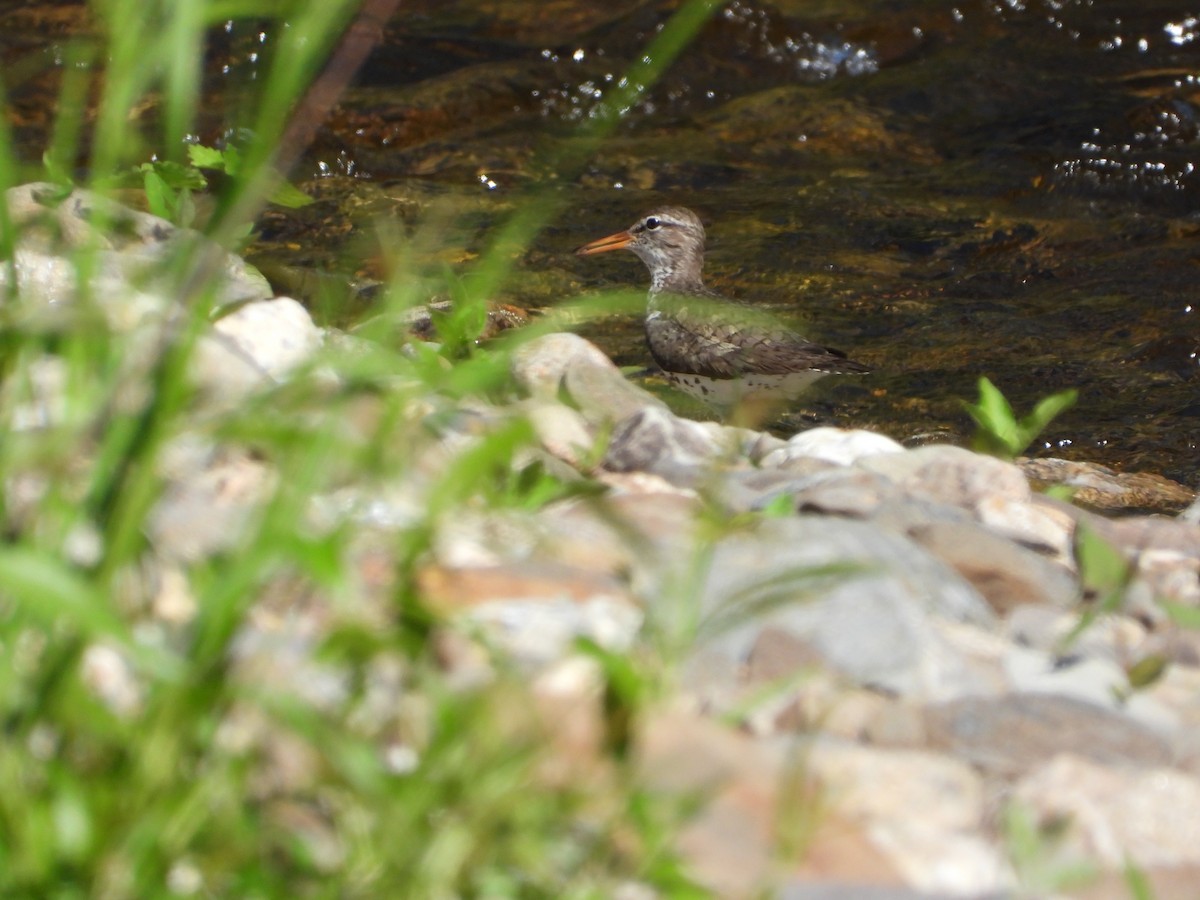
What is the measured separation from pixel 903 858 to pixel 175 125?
1.56m

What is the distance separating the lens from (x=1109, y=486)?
6590mm

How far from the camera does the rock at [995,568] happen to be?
344cm

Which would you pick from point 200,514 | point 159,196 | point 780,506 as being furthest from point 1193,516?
point 159,196

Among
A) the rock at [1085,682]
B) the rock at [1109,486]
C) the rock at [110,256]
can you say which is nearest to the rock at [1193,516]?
the rock at [1109,486]

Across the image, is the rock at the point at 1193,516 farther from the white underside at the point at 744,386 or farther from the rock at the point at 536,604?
the white underside at the point at 744,386

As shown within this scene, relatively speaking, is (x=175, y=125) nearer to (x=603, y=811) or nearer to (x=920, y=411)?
(x=603, y=811)

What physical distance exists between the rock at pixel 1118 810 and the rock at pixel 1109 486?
3.67 meters

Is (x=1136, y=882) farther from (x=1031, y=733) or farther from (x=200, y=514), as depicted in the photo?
(x=200, y=514)

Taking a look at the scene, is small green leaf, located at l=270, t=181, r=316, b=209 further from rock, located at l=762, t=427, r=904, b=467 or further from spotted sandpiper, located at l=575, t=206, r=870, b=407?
spotted sandpiper, located at l=575, t=206, r=870, b=407

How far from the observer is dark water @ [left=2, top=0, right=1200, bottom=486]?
27.7 feet

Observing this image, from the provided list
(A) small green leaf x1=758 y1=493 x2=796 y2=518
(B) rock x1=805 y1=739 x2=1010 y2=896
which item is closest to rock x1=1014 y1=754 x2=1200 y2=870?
(B) rock x1=805 y1=739 x2=1010 y2=896

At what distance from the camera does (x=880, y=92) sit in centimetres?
1140

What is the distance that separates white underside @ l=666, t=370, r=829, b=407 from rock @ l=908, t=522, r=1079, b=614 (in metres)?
4.11

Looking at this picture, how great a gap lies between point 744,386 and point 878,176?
318cm
